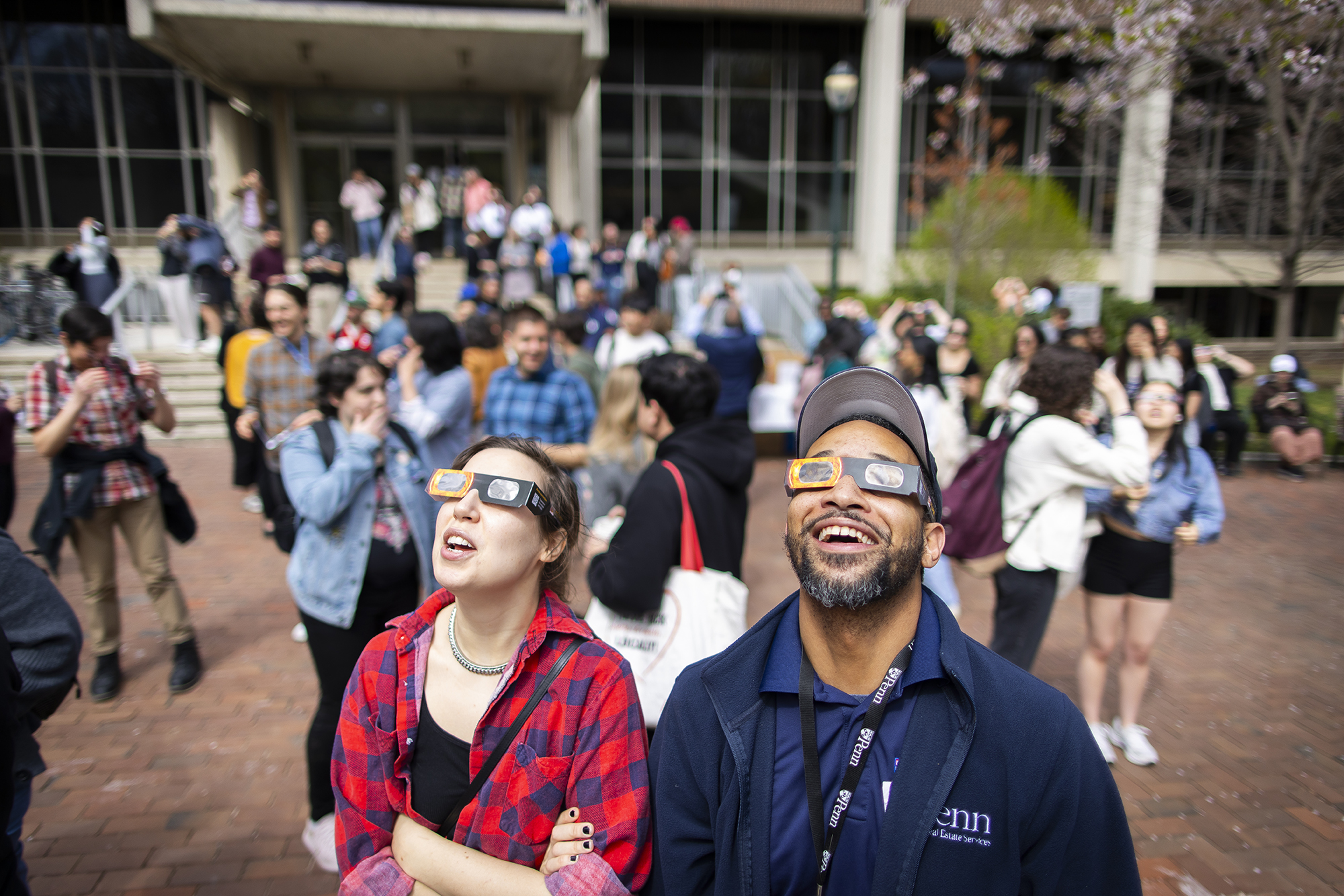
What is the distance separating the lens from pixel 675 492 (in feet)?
10.1

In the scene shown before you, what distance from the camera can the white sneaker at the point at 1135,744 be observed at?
13.7ft

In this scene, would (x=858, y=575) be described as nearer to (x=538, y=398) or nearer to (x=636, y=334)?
(x=538, y=398)

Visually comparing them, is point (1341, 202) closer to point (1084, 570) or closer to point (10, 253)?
point (1084, 570)

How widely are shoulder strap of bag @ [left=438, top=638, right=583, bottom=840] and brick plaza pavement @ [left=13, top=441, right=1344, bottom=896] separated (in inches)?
68.4

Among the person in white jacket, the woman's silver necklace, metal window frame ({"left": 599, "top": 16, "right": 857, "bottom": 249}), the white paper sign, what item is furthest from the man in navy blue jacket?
metal window frame ({"left": 599, "top": 16, "right": 857, "bottom": 249})

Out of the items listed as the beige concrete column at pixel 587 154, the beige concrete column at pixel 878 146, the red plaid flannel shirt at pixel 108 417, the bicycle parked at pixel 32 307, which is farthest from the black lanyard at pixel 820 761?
the beige concrete column at pixel 878 146

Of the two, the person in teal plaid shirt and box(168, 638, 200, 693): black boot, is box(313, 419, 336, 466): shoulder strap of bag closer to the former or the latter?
the person in teal plaid shirt

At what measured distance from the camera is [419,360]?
4.96m

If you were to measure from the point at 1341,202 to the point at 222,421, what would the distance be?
16.2 m

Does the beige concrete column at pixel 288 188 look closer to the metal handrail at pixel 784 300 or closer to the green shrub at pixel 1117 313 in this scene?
the metal handrail at pixel 784 300

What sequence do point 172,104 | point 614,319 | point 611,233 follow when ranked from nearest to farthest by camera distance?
point 614,319
point 611,233
point 172,104

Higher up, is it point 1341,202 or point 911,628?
point 1341,202

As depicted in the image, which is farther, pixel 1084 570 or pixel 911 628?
pixel 1084 570

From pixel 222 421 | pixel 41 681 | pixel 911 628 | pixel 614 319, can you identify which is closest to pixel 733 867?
pixel 911 628
